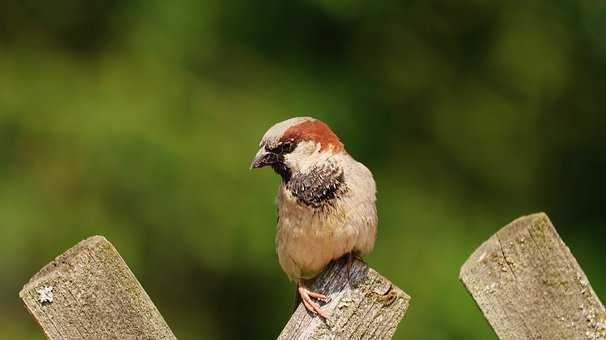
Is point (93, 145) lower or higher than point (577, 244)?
lower

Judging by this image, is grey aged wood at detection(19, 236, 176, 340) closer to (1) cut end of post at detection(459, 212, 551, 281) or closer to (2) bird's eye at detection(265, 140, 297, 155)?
(1) cut end of post at detection(459, 212, 551, 281)

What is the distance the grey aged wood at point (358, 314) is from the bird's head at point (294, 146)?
1.81ft

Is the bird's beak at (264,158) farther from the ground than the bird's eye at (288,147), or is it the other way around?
the bird's eye at (288,147)

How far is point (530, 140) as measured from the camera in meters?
4.62

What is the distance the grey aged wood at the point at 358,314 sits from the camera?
5.29ft

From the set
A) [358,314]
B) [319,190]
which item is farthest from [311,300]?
[319,190]

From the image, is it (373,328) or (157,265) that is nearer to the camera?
(373,328)

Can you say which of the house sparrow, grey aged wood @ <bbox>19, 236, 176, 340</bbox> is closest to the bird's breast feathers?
the house sparrow

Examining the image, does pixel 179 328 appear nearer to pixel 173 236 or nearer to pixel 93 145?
pixel 173 236

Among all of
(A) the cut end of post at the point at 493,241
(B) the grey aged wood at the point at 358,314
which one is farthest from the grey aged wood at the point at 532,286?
(B) the grey aged wood at the point at 358,314

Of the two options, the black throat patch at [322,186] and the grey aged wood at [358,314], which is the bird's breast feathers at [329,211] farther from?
the grey aged wood at [358,314]

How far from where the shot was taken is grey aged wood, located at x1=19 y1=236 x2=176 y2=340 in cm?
146

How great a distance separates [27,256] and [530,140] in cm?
236

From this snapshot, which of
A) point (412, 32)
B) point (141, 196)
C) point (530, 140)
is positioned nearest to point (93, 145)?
point (141, 196)
